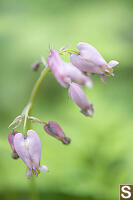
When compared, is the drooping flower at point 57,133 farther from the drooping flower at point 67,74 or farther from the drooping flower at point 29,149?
the drooping flower at point 67,74

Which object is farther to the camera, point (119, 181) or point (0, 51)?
point (0, 51)

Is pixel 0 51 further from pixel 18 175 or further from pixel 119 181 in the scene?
pixel 119 181

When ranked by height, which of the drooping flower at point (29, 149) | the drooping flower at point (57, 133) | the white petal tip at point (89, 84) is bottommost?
the drooping flower at point (29, 149)

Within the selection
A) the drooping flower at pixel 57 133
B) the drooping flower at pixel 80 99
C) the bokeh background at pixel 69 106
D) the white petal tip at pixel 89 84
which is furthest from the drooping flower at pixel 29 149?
the bokeh background at pixel 69 106

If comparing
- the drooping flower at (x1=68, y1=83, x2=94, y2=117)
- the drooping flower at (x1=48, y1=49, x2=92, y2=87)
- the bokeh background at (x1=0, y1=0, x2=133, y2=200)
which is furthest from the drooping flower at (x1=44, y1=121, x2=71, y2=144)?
the bokeh background at (x1=0, y1=0, x2=133, y2=200)

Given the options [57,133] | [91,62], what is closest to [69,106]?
[57,133]

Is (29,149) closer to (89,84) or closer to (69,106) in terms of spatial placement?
(89,84)

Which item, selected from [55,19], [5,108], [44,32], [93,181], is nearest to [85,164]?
[93,181]

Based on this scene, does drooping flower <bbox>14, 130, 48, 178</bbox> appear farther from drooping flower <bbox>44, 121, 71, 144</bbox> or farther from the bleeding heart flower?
the bleeding heart flower
